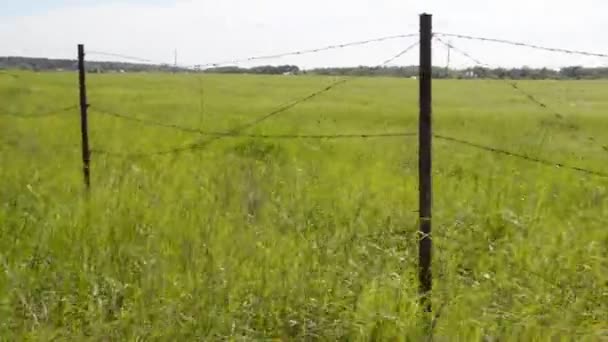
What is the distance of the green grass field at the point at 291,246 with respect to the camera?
16.6 feet

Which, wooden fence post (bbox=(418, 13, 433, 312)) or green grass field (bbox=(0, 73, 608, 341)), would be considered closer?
green grass field (bbox=(0, 73, 608, 341))

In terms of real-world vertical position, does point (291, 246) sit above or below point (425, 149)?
below

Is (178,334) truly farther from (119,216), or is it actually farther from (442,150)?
(442,150)

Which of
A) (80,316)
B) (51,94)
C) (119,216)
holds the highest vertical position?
(51,94)

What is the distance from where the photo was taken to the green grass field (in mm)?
5059

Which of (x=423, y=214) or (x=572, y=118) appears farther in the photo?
(x=572, y=118)

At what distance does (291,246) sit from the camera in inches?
261

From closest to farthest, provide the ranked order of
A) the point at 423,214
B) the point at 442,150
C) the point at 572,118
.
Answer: the point at 423,214 → the point at 442,150 → the point at 572,118

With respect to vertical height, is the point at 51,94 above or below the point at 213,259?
above

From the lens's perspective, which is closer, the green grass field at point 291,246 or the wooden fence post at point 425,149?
the green grass field at point 291,246

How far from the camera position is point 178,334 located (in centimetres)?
483

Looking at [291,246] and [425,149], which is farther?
[291,246]

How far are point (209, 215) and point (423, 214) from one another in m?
2.98

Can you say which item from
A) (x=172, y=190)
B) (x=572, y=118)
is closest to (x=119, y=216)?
(x=172, y=190)
